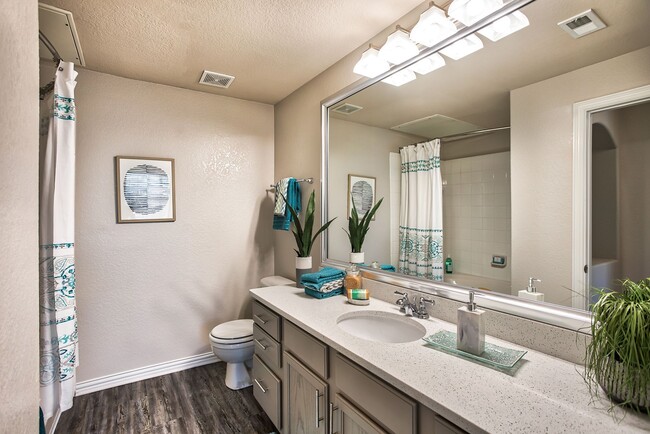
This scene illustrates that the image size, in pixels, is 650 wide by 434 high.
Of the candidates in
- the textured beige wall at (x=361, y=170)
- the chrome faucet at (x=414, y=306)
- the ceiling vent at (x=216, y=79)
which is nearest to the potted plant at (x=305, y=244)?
the textured beige wall at (x=361, y=170)

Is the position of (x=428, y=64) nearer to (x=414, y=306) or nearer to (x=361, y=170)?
(x=361, y=170)

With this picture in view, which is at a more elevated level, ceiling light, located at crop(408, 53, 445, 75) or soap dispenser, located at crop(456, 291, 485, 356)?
ceiling light, located at crop(408, 53, 445, 75)

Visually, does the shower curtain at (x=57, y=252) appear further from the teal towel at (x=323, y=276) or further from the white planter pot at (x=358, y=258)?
the white planter pot at (x=358, y=258)

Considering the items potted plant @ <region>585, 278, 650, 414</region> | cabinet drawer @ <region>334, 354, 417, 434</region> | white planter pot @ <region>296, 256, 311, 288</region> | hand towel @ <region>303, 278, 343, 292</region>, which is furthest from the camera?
white planter pot @ <region>296, 256, 311, 288</region>

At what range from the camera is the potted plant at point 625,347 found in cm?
76

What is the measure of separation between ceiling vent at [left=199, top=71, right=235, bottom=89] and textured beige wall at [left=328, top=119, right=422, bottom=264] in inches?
36.0

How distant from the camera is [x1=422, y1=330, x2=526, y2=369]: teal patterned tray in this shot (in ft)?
3.48

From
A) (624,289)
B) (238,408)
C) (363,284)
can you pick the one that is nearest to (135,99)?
(363,284)

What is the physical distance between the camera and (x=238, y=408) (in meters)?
2.15

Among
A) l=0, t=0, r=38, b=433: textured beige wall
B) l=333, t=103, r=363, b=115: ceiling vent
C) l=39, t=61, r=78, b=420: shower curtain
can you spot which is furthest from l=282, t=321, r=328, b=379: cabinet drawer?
l=333, t=103, r=363, b=115: ceiling vent

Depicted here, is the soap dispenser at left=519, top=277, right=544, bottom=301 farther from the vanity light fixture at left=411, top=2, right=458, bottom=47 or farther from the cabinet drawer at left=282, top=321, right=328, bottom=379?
the vanity light fixture at left=411, top=2, right=458, bottom=47

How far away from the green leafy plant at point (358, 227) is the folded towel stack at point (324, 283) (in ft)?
0.68

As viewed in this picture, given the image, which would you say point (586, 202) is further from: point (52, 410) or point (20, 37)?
point (52, 410)

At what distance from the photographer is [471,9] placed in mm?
1327
